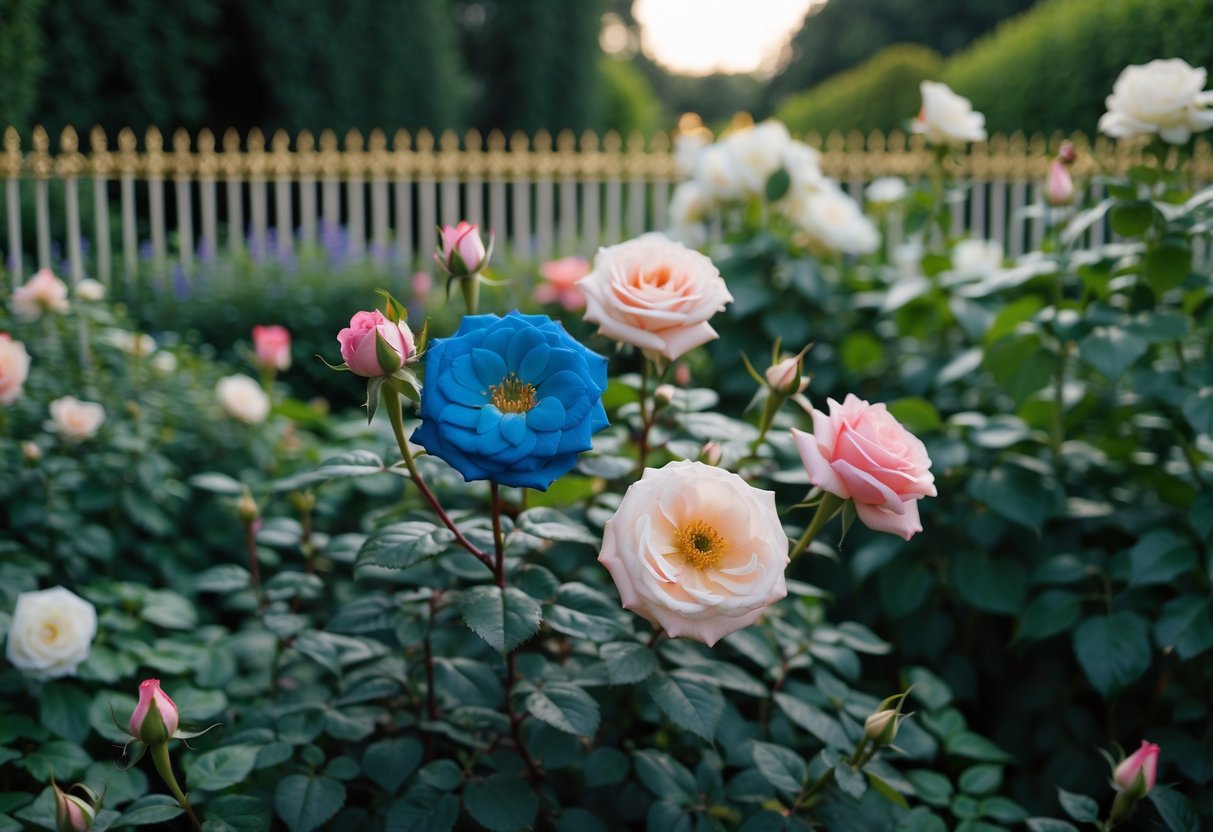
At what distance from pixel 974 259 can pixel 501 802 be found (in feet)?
7.71

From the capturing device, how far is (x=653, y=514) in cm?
105

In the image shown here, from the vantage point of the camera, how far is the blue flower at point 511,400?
1.04 metres

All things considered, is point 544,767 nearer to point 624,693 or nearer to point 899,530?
point 624,693

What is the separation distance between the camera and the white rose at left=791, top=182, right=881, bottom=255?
8.98 ft

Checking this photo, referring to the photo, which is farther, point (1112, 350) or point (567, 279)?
point (567, 279)

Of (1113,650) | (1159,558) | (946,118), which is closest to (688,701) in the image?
(1113,650)

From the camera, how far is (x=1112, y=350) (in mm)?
1842

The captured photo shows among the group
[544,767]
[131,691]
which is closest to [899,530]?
[544,767]

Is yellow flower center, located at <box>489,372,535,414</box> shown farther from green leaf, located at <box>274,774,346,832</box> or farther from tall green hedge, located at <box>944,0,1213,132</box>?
tall green hedge, located at <box>944,0,1213,132</box>

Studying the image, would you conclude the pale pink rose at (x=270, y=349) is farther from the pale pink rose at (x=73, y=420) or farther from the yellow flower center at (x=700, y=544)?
the yellow flower center at (x=700, y=544)

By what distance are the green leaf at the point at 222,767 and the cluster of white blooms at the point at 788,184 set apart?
194cm

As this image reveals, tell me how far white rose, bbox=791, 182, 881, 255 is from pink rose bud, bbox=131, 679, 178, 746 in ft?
7.08

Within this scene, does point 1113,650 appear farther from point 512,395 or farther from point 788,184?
point 788,184

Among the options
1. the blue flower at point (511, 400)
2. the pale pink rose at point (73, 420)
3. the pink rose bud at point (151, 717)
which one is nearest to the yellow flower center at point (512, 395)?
the blue flower at point (511, 400)
